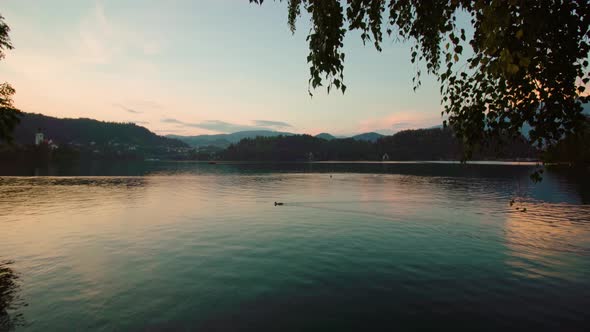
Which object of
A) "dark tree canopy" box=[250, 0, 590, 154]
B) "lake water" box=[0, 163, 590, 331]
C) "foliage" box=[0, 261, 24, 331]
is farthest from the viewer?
"lake water" box=[0, 163, 590, 331]

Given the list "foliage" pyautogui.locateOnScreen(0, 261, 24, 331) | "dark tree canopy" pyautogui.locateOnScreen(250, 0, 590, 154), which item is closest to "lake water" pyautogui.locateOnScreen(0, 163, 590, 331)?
"foliage" pyautogui.locateOnScreen(0, 261, 24, 331)

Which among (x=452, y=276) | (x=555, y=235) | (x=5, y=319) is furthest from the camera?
(x=555, y=235)

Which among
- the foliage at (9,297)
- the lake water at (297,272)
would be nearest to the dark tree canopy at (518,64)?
the lake water at (297,272)

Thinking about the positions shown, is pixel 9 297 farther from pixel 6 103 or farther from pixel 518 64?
pixel 518 64

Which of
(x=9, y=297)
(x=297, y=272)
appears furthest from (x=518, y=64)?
(x=9, y=297)

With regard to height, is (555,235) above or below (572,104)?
below

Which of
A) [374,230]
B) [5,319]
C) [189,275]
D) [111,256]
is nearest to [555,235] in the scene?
[374,230]

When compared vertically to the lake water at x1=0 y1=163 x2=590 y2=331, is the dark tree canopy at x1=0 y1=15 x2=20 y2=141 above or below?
above

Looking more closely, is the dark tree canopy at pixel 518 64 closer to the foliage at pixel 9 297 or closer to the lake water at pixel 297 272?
the lake water at pixel 297 272

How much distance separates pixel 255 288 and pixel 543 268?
696 inches

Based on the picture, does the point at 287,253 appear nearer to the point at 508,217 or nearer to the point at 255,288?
the point at 255,288

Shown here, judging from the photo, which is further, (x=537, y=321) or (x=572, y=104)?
(x=537, y=321)

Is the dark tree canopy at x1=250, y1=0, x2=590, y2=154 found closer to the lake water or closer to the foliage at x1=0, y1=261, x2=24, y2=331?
the lake water

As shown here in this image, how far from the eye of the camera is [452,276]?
713 inches
